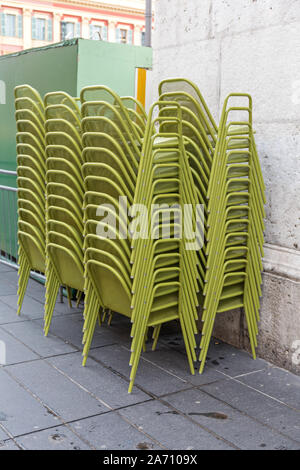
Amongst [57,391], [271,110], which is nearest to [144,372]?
[57,391]

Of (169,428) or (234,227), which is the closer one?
(169,428)

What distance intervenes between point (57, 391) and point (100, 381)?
0.98 ft

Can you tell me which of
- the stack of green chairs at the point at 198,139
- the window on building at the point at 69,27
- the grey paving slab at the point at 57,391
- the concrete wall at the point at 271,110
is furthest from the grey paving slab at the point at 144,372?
the window on building at the point at 69,27

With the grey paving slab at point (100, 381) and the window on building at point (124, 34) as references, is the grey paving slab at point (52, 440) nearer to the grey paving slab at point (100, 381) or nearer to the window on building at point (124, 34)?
the grey paving slab at point (100, 381)

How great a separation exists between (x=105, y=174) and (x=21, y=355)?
149 cm

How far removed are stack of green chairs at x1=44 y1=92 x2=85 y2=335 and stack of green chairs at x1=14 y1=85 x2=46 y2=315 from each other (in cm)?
22

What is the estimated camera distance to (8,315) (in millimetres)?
5043

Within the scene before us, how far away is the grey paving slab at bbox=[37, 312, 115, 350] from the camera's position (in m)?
4.41

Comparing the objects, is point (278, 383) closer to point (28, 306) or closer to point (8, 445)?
point (8, 445)

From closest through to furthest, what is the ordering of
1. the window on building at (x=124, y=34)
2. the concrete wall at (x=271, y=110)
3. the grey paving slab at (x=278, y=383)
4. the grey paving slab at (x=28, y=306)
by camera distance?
the grey paving slab at (x=278, y=383), the concrete wall at (x=271, y=110), the grey paving slab at (x=28, y=306), the window on building at (x=124, y=34)

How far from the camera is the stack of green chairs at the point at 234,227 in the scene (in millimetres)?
3740

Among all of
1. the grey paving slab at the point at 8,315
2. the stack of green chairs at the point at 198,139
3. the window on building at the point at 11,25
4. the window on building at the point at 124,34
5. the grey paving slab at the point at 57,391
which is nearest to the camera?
the grey paving slab at the point at 57,391

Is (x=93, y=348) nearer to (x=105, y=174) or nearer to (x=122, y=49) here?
(x=105, y=174)

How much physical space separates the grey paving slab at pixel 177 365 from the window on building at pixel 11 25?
49528 millimetres
